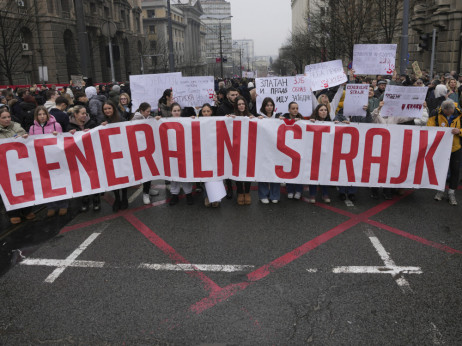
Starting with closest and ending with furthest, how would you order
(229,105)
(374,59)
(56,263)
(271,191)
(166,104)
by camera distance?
(56,263) → (271,191) → (229,105) → (166,104) → (374,59)

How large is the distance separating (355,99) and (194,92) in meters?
3.36

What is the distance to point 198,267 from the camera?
15.3ft

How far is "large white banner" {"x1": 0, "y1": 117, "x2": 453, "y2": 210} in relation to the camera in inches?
248

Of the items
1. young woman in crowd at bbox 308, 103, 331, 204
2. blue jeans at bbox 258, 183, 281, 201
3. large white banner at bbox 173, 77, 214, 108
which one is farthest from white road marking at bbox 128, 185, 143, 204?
young woman in crowd at bbox 308, 103, 331, 204

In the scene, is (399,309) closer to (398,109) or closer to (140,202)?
(398,109)

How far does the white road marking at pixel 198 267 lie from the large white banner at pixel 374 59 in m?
6.66

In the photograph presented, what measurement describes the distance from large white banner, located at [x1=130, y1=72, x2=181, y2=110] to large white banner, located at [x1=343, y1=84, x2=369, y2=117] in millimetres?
3530

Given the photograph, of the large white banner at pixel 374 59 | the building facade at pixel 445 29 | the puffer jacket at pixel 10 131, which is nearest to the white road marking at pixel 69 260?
the puffer jacket at pixel 10 131

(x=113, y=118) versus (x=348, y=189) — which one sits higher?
(x=113, y=118)

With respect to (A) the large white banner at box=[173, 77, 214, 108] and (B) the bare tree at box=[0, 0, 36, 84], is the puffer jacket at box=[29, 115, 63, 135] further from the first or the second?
(B) the bare tree at box=[0, 0, 36, 84]

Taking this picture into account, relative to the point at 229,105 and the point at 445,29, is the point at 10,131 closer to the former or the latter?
the point at 229,105

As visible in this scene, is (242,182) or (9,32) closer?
(242,182)

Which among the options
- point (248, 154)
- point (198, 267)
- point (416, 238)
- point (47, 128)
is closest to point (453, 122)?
point (416, 238)

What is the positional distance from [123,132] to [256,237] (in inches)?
104
